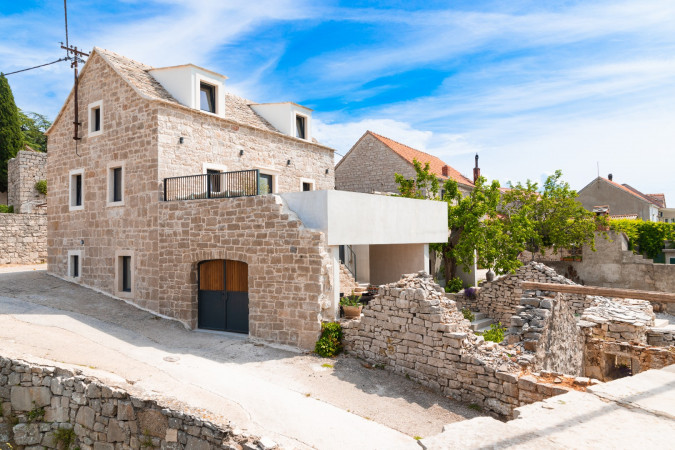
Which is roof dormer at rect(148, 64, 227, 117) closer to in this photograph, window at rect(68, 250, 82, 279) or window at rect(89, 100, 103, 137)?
window at rect(89, 100, 103, 137)

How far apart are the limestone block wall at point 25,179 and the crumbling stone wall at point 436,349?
23901 millimetres

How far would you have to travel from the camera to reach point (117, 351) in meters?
10.6

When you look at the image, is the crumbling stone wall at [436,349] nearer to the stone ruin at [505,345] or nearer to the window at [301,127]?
the stone ruin at [505,345]

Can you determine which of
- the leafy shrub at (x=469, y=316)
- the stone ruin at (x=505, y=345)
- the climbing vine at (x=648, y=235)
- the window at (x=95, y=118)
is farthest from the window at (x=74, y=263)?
the climbing vine at (x=648, y=235)

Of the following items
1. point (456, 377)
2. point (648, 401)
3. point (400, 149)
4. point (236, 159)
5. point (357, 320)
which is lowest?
point (456, 377)

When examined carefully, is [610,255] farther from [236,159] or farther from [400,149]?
[236,159]

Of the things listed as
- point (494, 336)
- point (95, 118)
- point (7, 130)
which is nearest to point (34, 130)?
point (7, 130)

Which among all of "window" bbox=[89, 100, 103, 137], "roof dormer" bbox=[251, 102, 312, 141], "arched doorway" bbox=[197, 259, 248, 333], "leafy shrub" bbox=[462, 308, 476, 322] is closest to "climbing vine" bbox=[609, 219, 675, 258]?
"leafy shrub" bbox=[462, 308, 476, 322]

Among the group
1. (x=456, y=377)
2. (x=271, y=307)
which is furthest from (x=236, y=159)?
(x=456, y=377)

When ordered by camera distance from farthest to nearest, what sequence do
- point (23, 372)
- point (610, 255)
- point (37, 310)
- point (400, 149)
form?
point (400, 149), point (610, 255), point (37, 310), point (23, 372)

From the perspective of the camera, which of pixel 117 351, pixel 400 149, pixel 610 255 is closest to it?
pixel 117 351

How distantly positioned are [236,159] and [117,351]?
8.92 meters

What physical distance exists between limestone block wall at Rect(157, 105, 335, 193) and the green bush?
7.75 m

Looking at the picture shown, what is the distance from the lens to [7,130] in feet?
96.6
